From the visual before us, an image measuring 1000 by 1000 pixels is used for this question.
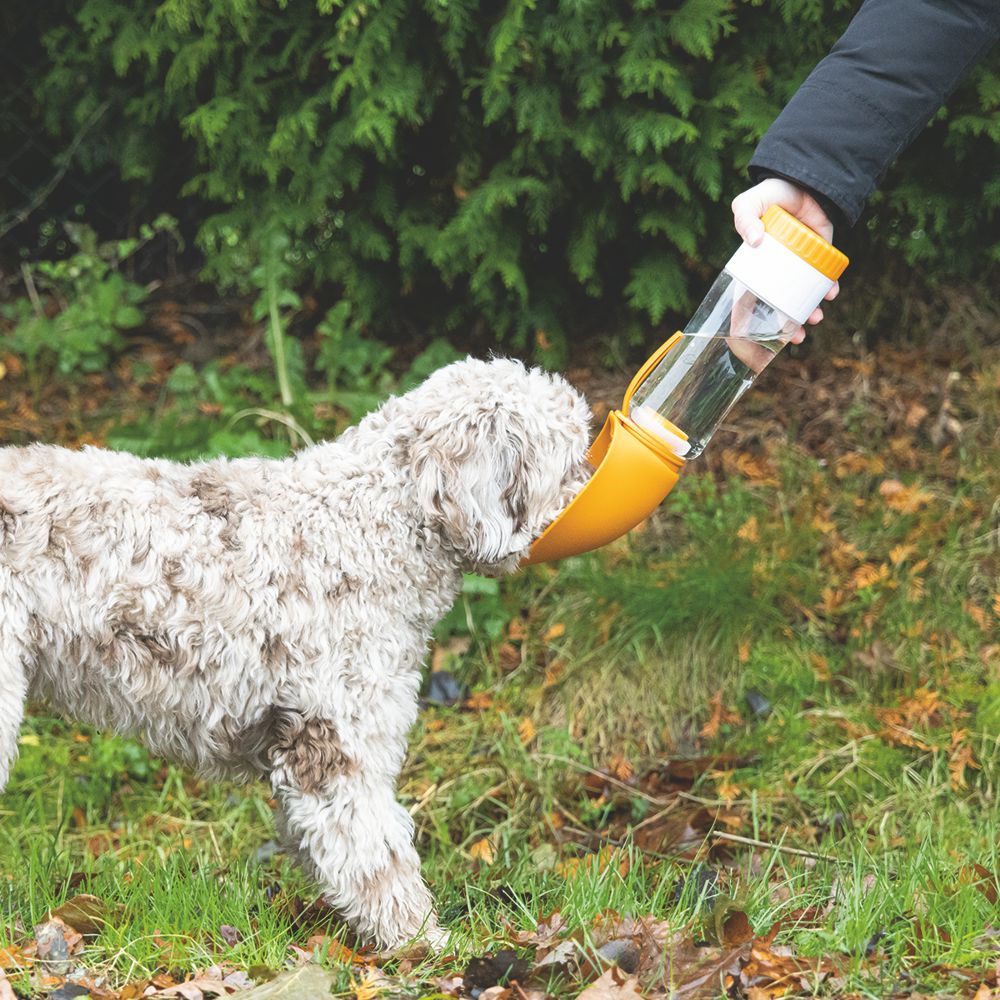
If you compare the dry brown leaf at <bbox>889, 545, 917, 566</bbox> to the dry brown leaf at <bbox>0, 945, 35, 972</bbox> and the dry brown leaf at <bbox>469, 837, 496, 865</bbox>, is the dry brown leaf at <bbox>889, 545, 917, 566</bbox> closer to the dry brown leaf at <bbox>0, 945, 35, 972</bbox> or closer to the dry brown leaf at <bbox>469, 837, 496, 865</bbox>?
the dry brown leaf at <bbox>469, 837, 496, 865</bbox>

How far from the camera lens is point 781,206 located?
3.45 metres

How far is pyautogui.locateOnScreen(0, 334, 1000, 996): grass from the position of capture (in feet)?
11.8

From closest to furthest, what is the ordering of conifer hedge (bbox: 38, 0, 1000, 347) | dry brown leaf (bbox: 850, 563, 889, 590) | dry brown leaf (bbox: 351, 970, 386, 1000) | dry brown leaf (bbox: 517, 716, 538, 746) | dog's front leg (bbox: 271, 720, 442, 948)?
dry brown leaf (bbox: 351, 970, 386, 1000), dog's front leg (bbox: 271, 720, 442, 948), dry brown leaf (bbox: 517, 716, 538, 746), dry brown leaf (bbox: 850, 563, 889, 590), conifer hedge (bbox: 38, 0, 1000, 347)

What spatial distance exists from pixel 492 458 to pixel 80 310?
3.90 metres

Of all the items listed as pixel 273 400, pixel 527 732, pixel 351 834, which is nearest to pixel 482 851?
pixel 527 732

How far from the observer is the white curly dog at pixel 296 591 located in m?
3.16

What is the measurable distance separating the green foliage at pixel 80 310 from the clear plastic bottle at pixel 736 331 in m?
3.55

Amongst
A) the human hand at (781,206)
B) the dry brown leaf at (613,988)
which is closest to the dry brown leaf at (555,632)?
the human hand at (781,206)

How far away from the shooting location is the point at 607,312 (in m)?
6.13

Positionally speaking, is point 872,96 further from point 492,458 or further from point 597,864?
point 597,864

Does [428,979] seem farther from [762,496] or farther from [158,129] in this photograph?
[158,129]

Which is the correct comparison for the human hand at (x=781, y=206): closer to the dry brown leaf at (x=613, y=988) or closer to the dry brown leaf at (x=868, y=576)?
the dry brown leaf at (x=868, y=576)

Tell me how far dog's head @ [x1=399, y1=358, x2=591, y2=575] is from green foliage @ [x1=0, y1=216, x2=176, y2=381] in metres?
3.45

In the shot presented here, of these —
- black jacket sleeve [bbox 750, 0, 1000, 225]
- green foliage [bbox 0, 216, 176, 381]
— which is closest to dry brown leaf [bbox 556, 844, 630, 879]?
black jacket sleeve [bbox 750, 0, 1000, 225]
